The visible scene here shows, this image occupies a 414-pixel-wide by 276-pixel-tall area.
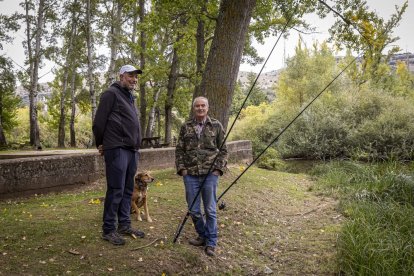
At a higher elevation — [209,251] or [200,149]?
[200,149]

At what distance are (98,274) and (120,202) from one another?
1.06 meters

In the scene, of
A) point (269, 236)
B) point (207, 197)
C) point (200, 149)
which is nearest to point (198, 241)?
point (207, 197)

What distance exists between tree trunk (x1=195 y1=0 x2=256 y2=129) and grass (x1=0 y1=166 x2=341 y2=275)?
2.17 metres

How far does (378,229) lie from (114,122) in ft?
14.9

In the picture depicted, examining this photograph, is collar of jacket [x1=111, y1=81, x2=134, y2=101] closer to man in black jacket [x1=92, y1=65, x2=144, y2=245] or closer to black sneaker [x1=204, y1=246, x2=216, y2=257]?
man in black jacket [x1=92, y1=65, x2=144, y2=245]

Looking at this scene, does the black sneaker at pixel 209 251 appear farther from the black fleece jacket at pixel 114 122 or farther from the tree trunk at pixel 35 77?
the tree trunk at pixel 35 77

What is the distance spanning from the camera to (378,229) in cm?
570

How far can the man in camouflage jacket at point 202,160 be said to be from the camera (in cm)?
456

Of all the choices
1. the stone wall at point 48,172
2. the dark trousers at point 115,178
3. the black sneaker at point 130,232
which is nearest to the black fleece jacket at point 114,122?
the dark trousers at point 115,178

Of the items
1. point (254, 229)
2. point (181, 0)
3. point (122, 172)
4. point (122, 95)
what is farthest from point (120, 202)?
point (181, 0)

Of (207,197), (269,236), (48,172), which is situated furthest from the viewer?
(48,172)

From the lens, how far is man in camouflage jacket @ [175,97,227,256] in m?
4.56

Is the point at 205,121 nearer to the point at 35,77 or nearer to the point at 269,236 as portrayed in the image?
the point at 269,236

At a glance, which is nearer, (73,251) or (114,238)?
(73,251)
